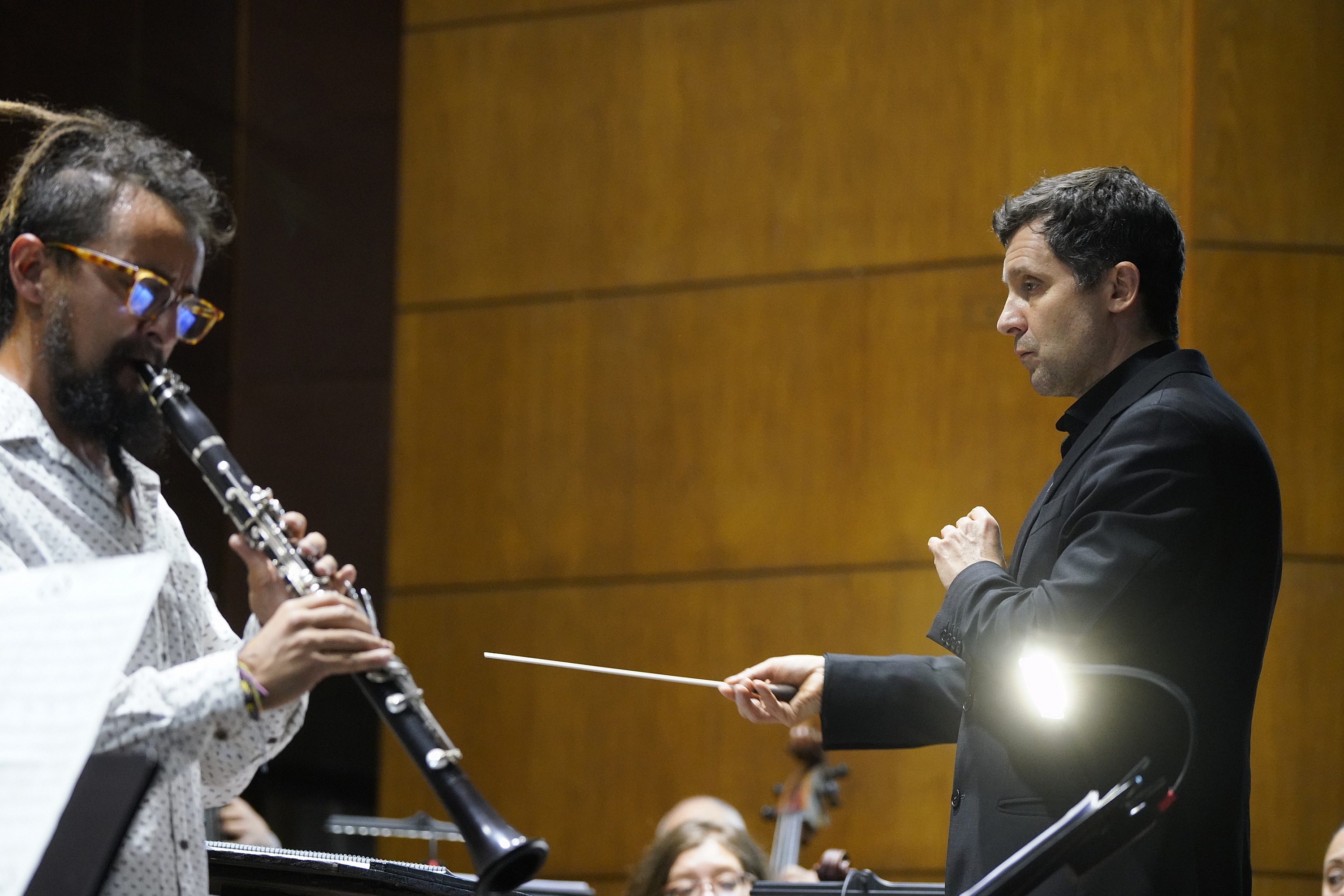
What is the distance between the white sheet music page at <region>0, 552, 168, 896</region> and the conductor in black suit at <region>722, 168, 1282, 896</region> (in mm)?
949

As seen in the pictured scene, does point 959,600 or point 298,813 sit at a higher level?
point 959,600

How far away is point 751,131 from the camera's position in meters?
4.84

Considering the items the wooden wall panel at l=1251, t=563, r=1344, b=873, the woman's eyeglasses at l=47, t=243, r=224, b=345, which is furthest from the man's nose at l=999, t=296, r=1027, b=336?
the wooden wall panel at l=1251, t=563, r=1344, b=873

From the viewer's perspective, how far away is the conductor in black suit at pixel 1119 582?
5.68 ft

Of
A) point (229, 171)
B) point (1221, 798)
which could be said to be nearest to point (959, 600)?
point (1221, 798)

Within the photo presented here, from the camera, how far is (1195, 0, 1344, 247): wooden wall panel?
4.41 m

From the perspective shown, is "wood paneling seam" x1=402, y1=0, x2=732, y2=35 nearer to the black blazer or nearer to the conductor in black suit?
the conductor in black suit

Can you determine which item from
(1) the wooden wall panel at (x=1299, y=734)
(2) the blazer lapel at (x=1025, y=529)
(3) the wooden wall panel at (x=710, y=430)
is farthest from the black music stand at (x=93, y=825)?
(1) the wooden wall panel at (x=1299, y=734)

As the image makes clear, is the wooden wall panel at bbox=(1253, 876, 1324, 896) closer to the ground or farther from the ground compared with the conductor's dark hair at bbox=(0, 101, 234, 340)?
closer to the ground

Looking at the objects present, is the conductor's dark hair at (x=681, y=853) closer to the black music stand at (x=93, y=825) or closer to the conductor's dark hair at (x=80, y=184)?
the conductor's dark hair at (x=80, y=184)

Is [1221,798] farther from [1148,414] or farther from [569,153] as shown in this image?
[569,153]

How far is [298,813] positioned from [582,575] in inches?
53.1

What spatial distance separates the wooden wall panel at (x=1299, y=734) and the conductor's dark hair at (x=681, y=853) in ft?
5.82

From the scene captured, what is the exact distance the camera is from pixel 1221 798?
5.75 ft
